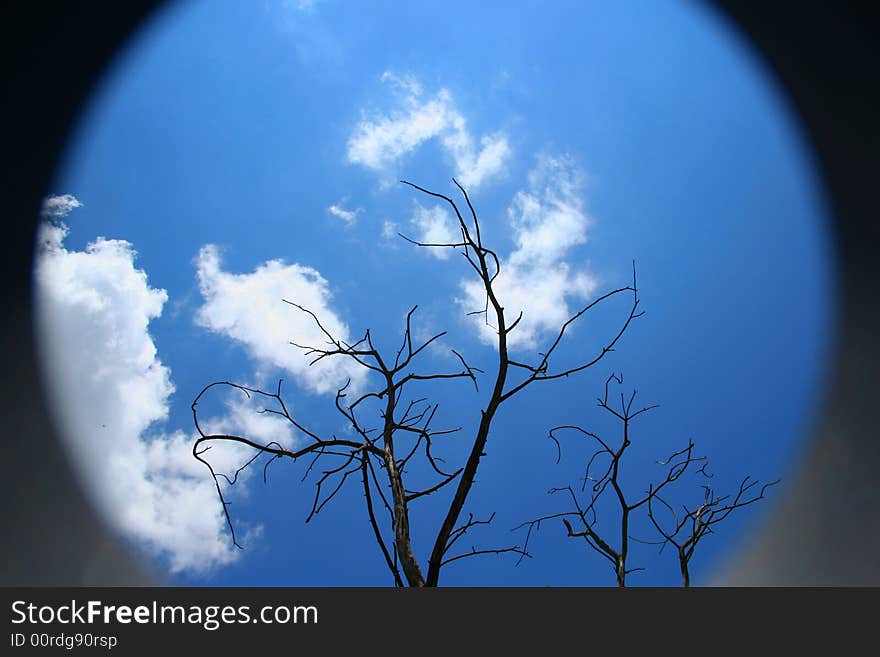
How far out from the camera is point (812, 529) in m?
3.07

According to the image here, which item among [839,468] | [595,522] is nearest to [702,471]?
[595,522]

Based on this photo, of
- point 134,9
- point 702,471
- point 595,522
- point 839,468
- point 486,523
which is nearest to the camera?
point 486,523

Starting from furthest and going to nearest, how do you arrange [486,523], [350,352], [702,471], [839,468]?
[839,468] → [702,471] → [486,523] → [350,352]
